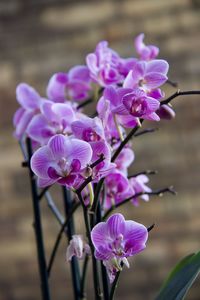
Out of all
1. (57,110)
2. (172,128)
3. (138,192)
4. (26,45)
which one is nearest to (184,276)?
(138,192)

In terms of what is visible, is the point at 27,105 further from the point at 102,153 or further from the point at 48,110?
the point at 102,153

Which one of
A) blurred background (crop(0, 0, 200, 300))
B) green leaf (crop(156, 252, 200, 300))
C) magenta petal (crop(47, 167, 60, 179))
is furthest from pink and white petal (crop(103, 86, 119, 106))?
blurred background (crop(0, 0, 200, 300))

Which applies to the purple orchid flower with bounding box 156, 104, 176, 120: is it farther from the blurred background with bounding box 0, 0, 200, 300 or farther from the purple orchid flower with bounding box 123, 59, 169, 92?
the blurred background with bounding box 0, 0, 200, 300

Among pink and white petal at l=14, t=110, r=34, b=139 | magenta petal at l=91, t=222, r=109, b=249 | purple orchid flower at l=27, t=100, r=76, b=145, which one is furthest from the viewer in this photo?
pink and white petal at l=14, t=110, r=34, b=139

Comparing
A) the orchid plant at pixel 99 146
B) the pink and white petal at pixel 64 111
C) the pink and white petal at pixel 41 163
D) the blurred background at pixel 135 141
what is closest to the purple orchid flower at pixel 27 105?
the orchid plant at pixel 99 146

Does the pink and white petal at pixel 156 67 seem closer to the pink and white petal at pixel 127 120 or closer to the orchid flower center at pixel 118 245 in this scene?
the pink and white petal at pixel 127 120

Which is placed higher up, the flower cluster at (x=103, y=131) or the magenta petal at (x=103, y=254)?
the flower cluster at (x=103, y=131)

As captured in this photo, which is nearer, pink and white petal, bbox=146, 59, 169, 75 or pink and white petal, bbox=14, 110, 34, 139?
pink and white petal, bbox=146, 59, 169, 75
